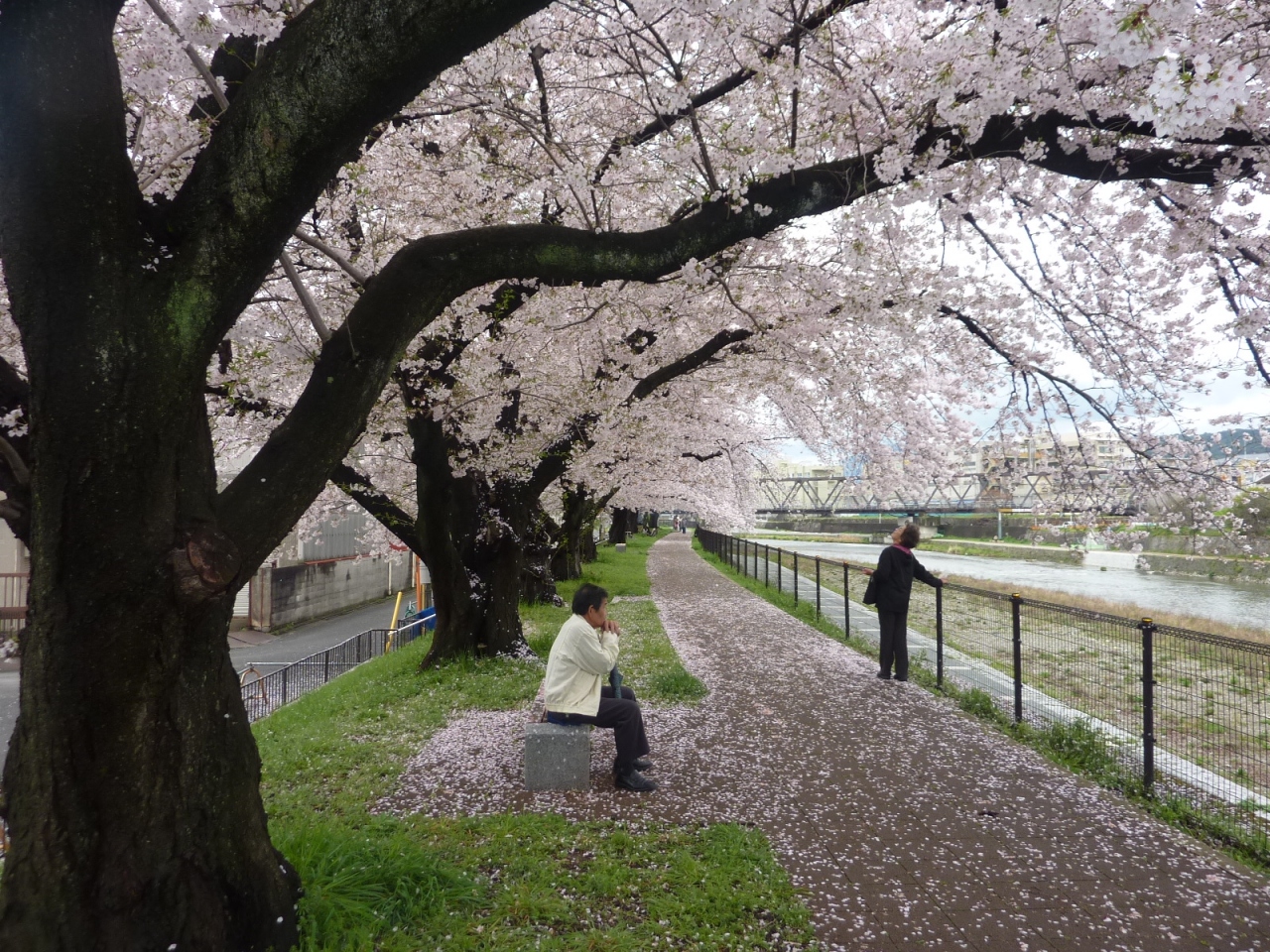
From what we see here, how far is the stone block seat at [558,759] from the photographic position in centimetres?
467

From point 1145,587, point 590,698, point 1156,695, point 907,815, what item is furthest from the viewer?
point 1145,587

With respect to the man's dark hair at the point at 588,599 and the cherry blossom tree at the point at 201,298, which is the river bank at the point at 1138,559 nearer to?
the man's dark hair at the point at 588,599

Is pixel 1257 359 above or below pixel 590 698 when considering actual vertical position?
above

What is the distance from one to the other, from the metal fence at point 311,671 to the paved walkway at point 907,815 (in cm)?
757

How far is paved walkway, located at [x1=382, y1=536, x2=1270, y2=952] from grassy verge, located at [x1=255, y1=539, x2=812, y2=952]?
0.82ft

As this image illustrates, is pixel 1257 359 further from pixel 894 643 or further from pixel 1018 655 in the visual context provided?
pixel 894 643

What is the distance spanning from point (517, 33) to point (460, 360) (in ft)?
11.9

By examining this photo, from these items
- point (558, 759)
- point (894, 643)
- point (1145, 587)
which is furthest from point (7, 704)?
point (1145, 587)

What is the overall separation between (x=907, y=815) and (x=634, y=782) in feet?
5.68

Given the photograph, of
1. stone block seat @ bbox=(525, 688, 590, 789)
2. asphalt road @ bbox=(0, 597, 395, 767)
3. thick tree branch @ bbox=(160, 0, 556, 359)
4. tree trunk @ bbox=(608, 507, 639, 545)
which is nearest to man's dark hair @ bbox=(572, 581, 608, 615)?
stone block seat @ bbox=(525, 688, 590, 789)

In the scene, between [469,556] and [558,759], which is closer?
[558,759]

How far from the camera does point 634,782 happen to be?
471 cm

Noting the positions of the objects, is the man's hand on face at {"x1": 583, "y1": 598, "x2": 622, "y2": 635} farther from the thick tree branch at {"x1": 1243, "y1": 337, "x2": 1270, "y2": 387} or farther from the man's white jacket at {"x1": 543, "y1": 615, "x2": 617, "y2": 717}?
the thick tree branch at {"x1": 1243, "y1": 337, "x2": 1270, "y2": 387}

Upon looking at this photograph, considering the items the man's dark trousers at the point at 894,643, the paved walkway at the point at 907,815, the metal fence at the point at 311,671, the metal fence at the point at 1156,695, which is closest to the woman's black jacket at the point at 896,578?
the man's dark trousers at the point at 894,643
